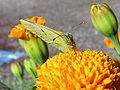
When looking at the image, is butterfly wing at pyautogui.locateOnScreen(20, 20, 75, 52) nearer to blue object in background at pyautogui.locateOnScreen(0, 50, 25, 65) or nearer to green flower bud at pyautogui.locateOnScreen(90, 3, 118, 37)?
green flower bud at pyautogui.locateOnScreen(90, 3, 118, 37)

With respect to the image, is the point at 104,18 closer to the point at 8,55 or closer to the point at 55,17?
the point at 8,55

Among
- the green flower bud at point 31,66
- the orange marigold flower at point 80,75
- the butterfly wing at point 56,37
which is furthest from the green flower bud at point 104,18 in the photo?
the green flower bud at point 31,66

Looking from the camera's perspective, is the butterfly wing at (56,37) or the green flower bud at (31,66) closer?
the butterfly wing at (56,37)

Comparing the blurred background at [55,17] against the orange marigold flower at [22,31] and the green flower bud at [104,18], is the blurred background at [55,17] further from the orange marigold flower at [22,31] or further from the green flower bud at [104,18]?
the green flower bud at [104,18]

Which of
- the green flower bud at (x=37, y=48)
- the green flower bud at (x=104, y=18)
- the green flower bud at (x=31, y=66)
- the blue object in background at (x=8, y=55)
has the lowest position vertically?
the blue object in background at (x=8, y=55)

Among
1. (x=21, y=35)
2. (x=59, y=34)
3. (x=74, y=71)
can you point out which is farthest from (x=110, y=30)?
(x=74, y=71)

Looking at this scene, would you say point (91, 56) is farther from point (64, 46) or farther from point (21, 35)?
point (21, 35)

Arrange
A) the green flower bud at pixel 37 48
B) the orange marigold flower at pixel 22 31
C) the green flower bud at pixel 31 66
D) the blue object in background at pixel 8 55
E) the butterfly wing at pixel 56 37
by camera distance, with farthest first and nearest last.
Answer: the blue object in background at pixel 8 55 < the green flower bud at pixel 31 66 < the green flower bud at pixel 37 48 < the orange marigold flower at pixel 22 31 < the butterfly wing at pixel 56 37
